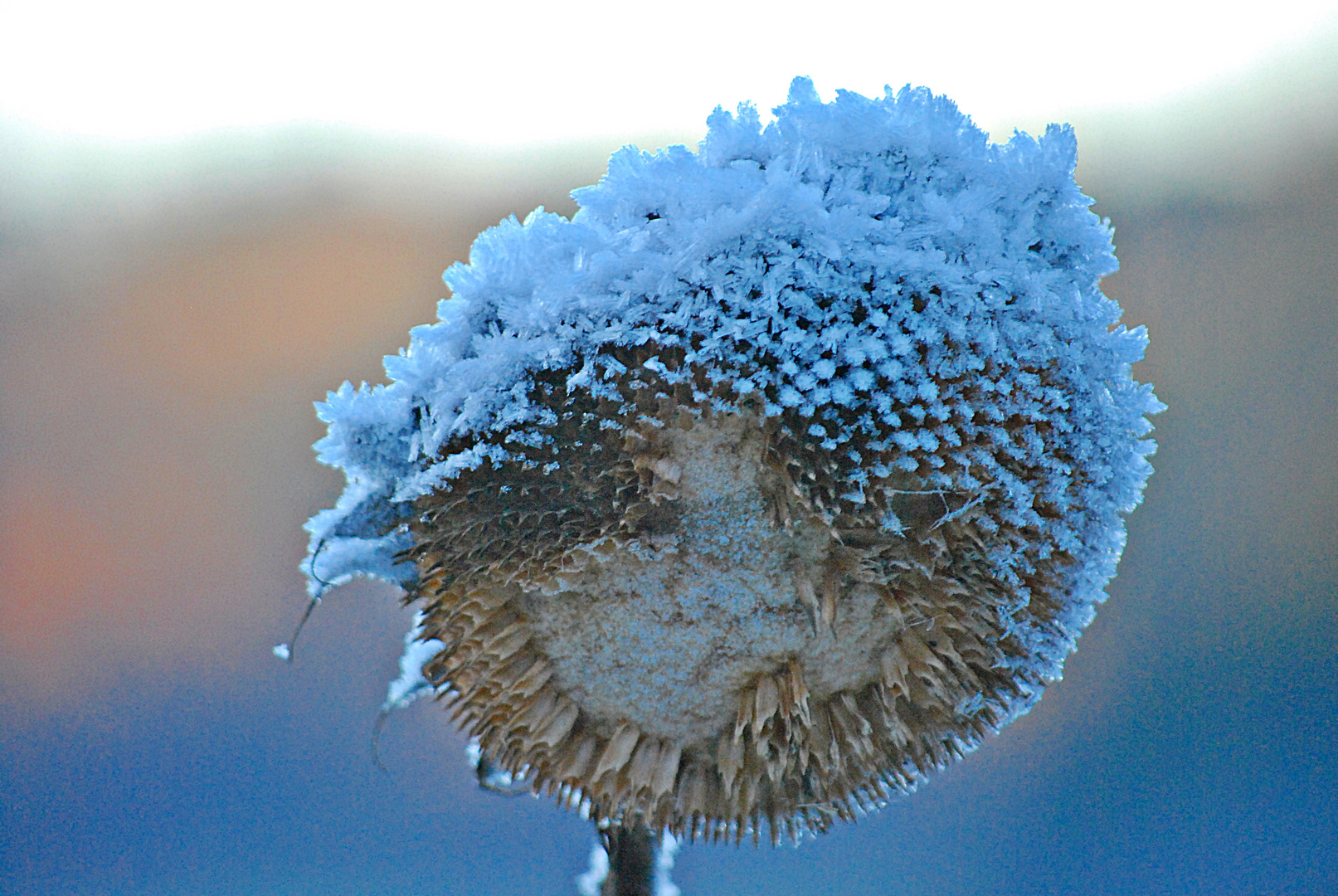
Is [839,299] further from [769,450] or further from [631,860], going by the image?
[631,860]

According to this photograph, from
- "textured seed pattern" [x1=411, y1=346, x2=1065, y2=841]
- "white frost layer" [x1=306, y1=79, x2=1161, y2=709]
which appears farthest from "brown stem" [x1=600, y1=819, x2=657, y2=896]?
"white frost layer" [x1=306, y1=79, x2=1161, y2=709]

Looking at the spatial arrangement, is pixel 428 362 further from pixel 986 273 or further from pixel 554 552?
pixel 986 273

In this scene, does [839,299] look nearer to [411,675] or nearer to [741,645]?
[741,645]

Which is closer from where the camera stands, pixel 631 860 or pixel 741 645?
pixel 741 645

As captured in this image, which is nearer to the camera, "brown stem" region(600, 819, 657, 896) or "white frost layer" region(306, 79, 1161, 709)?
"white frost layer" region(306, 79, 1161, 709)

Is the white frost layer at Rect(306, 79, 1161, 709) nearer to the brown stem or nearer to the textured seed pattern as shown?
the textured seed pattern

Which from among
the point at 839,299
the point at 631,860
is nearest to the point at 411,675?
the point at 631,860

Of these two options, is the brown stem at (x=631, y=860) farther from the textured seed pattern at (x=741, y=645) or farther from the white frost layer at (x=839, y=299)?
the white frost layer at (x=839, y=299)
